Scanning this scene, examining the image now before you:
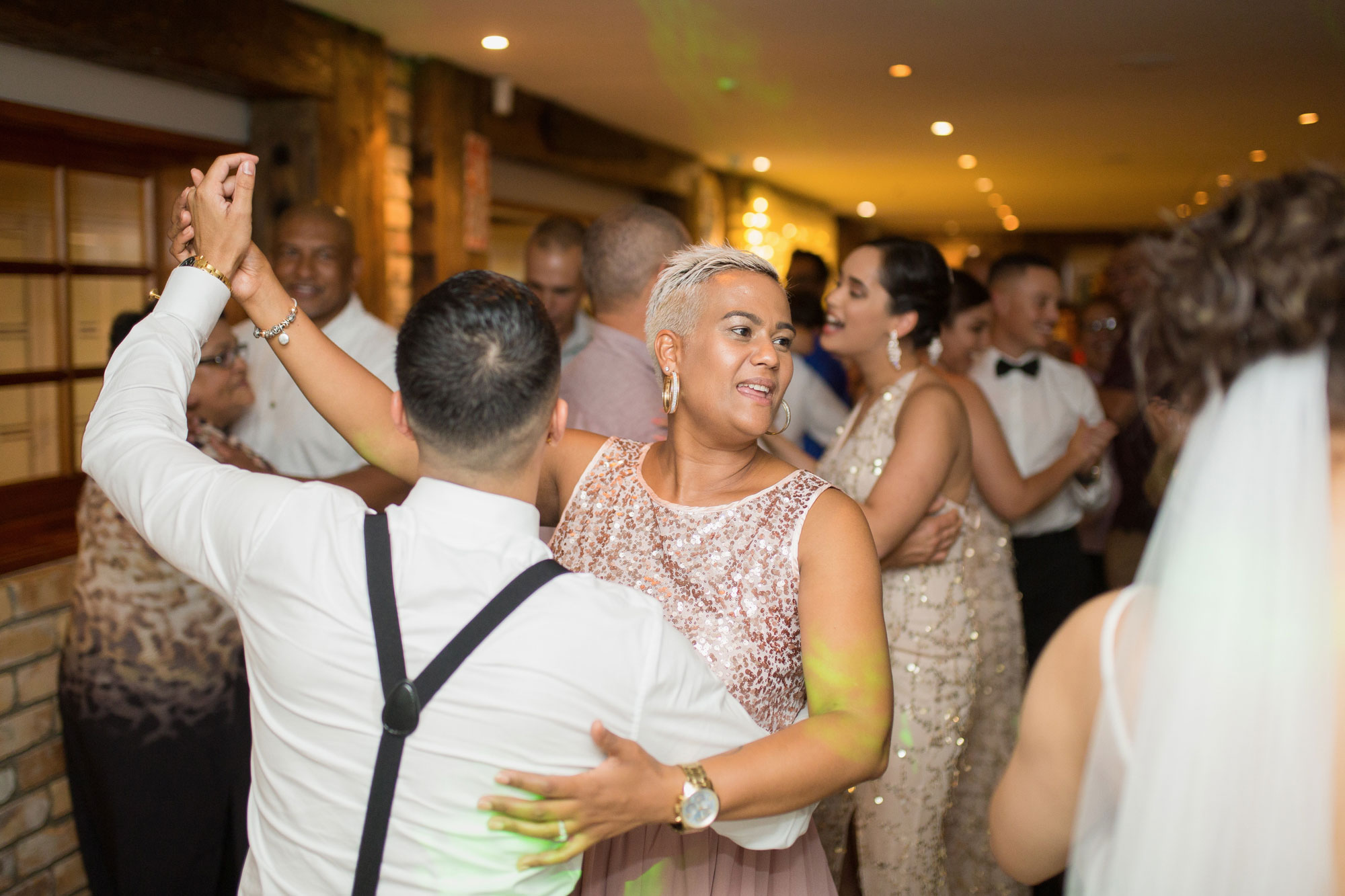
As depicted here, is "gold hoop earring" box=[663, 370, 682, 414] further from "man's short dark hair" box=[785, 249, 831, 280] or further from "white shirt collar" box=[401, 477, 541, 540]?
"man's short dark hair" box=[785, 249, 831, 280]

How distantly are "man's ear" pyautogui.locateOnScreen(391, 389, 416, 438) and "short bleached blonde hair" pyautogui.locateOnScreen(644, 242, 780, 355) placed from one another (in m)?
0.69

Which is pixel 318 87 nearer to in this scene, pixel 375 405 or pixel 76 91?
pixel 76 91

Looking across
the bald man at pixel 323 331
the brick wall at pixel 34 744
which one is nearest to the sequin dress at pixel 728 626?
the bald man at pixel 323 331

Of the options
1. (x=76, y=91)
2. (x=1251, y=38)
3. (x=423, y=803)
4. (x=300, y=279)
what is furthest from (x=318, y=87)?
(x=1251, y=38)

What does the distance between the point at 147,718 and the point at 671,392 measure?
→ 62.3 inches

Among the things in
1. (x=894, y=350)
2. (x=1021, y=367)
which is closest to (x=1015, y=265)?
(x=1021, y=367)

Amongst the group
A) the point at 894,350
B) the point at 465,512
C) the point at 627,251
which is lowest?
the point at 465,512

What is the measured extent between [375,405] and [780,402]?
0.69m

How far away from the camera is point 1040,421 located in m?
3.57

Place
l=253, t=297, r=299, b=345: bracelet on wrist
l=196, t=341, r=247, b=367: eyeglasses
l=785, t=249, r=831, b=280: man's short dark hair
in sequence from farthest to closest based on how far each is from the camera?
l=785, t=249, r=831, b=280: man's short dark hair
l=196, t=341, r=247, b=367: eyeglasses
l=253, t=297, r=299, b=345: bracelet on wrist

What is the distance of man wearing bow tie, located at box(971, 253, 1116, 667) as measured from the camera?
3469mm

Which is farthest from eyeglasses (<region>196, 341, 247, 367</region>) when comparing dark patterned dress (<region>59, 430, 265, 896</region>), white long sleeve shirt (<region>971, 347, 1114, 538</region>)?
white long sleeve shirt (<region>971, 347, 1114, 538</region>)

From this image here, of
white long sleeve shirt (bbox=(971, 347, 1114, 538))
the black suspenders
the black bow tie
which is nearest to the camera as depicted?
the black suspenders

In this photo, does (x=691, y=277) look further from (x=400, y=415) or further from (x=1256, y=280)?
(x=1256, y=280)
